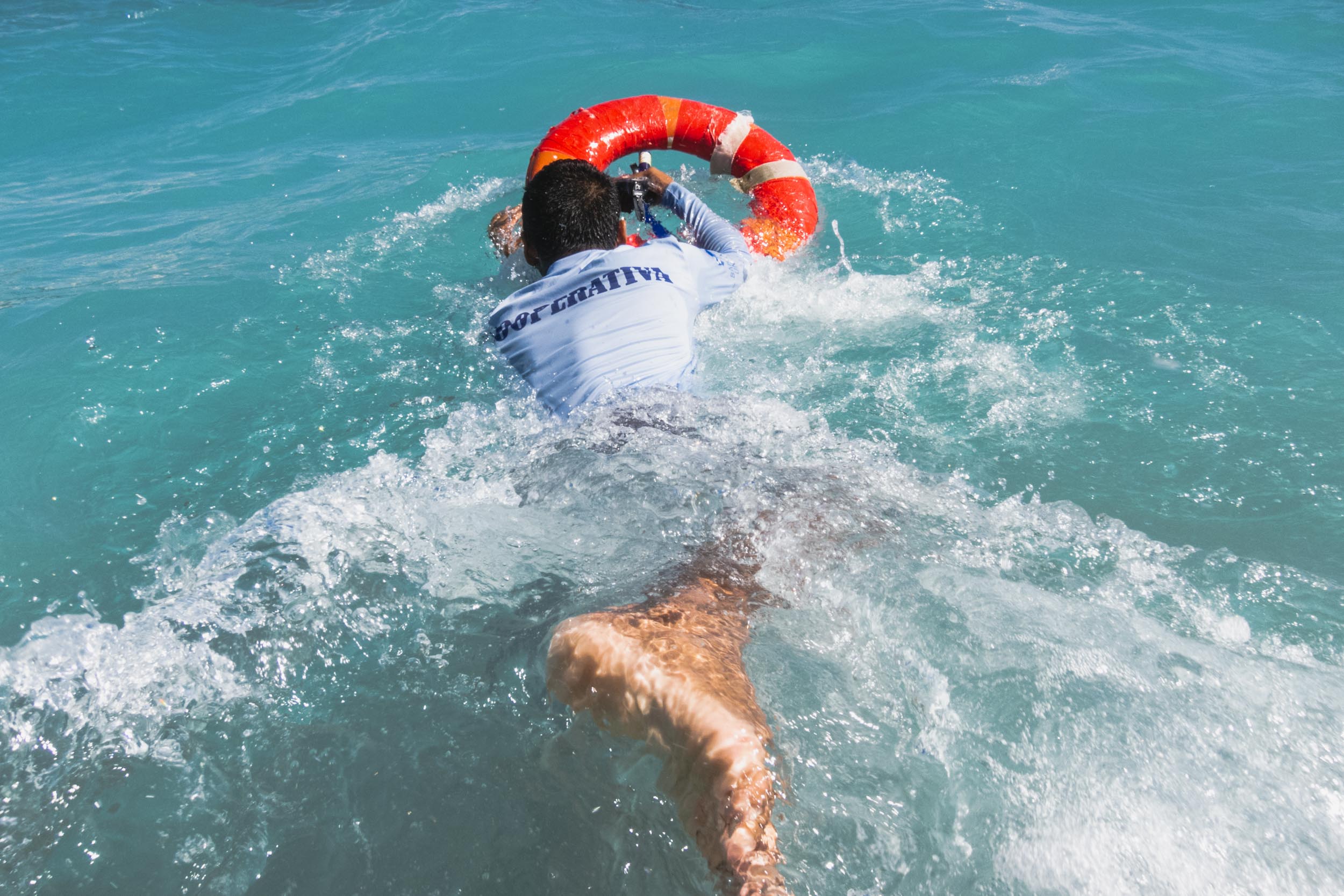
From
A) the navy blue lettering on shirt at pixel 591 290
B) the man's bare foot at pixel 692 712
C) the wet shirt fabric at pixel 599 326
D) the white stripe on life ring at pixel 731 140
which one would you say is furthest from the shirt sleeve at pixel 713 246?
the man's bare foot at pixel 692 712

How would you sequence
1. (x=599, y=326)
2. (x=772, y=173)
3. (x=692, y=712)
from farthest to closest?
1. (x=772, y=173)
2. (x=599, y=326)
3. (x=692, y=712)

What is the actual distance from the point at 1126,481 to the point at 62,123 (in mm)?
9997

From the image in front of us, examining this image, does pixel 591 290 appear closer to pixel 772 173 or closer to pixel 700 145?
pixel 772 173

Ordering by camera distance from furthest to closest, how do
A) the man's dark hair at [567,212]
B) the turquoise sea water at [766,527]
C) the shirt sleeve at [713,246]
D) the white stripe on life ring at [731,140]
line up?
the white stripe on life ring at [731,140]
the shirt sleeve at [713,246]
the man's dark hair at [567,212]
the turquoise sea water at [766,527]

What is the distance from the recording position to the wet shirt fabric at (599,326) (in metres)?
3.04

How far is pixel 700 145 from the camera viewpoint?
16.7 feet

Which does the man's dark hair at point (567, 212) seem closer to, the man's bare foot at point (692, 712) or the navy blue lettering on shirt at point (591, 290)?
the navy blue lettering on shirt at point (591, 290)

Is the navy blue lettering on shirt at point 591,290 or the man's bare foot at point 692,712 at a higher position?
the navy blue lettering on shirt at point 591,290

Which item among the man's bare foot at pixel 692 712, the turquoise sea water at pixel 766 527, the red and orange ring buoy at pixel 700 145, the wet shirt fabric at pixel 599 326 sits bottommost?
the turquoise sea water at pixel 766 527

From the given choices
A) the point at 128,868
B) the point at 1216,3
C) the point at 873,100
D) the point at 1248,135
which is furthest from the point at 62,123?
the point at 1216,3

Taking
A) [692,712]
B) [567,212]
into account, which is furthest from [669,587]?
[567,212]

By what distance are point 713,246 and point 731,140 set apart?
134 cm

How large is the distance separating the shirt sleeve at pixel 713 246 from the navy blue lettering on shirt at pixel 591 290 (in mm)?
440

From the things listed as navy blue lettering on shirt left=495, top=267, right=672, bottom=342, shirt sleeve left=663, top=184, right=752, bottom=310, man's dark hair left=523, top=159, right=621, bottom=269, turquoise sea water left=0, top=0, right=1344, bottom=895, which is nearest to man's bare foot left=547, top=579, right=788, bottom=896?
turquoise sea water left=0, top=0, right=1344, bottom=895
